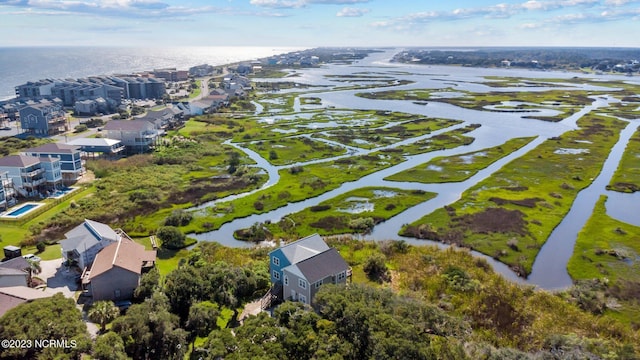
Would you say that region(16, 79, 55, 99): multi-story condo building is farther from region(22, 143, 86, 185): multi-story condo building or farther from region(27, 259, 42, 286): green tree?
region(27, 259, 42, 286): green tree

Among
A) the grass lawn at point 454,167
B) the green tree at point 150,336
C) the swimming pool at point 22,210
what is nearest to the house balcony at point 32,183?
the swimming pool at point 22,210

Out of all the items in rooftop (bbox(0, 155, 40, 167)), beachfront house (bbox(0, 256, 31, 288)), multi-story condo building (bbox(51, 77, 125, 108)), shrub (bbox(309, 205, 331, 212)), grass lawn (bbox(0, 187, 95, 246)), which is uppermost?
multi-story condo building (bbox(51, 77, 125, 108))

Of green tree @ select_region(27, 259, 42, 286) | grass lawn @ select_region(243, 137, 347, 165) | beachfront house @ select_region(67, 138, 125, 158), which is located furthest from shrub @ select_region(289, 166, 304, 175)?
green tree @ select_region(27, 259, 42, 286)

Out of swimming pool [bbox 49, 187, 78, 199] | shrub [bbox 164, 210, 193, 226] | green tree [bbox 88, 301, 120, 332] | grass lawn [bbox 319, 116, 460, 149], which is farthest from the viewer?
grass lawn [bbox 319, 116, 460, 149]

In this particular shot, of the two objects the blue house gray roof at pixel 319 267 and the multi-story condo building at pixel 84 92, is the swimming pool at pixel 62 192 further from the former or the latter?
the multi-story condo building at pixel 84 92

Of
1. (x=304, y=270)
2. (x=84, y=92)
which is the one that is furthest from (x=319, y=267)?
(x=84, y=92)

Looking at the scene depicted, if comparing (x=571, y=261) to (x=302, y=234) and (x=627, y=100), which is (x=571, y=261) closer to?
(x=302, y=234)
